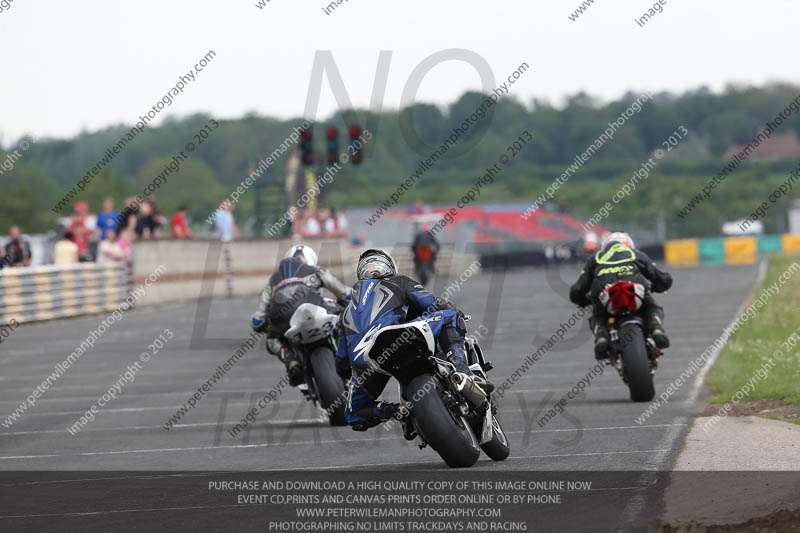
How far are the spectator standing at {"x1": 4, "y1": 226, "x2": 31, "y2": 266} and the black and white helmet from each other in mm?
19292

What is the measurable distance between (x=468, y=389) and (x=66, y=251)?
2065 centimetres

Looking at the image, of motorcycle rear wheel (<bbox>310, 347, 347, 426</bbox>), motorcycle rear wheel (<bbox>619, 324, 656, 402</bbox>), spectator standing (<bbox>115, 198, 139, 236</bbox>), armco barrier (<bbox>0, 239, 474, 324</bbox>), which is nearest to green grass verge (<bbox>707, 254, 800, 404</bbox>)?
motorcycle rear wheel (<bbox>619, 324, 656, 402</bbox>)

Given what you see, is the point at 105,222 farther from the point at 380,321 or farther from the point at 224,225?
the point at 380,321

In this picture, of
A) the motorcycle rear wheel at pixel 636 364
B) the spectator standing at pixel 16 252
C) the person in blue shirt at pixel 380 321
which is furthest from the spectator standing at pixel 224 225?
the person in blue shirt at pixel 380 321

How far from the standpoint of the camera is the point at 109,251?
28734mm

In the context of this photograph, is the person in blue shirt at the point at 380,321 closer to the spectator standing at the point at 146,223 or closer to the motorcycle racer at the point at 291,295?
the motorcycle racer at the point at 291,295

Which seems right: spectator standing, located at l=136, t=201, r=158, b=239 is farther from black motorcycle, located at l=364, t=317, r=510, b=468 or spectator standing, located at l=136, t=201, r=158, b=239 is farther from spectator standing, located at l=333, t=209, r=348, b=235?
black motorcycle, located at l=364, t=317, r=510, b=468

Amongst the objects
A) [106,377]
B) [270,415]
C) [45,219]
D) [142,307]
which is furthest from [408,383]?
[45,219]

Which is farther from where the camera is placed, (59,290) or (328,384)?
(59,290)

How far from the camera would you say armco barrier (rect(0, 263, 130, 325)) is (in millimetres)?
25547

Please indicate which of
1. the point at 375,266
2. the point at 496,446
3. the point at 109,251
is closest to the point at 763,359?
the point at 496,446

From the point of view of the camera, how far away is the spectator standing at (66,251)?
2756 cm

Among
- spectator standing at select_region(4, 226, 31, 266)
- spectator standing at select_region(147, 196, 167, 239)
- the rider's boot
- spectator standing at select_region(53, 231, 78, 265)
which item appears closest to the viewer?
the rider's boot

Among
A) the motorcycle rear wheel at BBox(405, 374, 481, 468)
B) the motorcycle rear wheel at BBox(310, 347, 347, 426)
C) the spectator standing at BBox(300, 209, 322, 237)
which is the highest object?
the motorcycle rear wheel at BBox(405, 374, 481, 468)
